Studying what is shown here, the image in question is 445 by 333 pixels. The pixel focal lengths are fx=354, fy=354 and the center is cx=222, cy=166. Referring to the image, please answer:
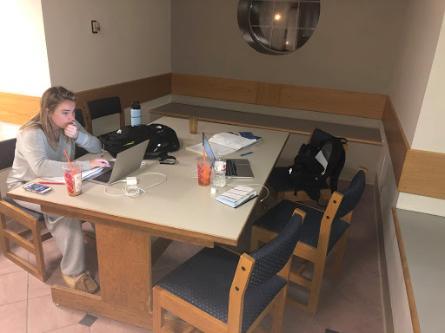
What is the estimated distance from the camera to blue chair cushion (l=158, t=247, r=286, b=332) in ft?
4.48

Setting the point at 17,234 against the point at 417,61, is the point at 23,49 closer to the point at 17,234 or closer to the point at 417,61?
the point at 17,234

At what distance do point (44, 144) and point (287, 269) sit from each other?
142cm

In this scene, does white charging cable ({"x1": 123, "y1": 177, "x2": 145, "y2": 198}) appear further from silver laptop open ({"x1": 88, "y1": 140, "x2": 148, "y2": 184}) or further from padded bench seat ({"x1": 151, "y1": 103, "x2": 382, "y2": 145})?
padded bench seat ({"x1": 151, "y1": 103, "x2": 382, "y2": 145})

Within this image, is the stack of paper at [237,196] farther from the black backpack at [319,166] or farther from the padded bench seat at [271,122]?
the padded bench seat at [271,122]

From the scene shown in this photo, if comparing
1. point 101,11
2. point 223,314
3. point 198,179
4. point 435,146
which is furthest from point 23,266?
point 435,146

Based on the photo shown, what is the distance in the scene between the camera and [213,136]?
2572 millimetres

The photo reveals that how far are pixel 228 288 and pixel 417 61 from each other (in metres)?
1.87

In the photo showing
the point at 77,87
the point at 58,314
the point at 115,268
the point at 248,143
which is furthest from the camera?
the point at 77,87

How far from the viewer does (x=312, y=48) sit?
375cm

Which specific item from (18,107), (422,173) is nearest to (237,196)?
(422,173)

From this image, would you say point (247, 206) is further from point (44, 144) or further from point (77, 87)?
point (77, 87)

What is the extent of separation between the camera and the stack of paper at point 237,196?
Answer: 62.2 inches

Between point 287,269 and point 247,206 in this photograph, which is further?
point 287,269

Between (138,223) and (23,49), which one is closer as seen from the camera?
(138,223)
